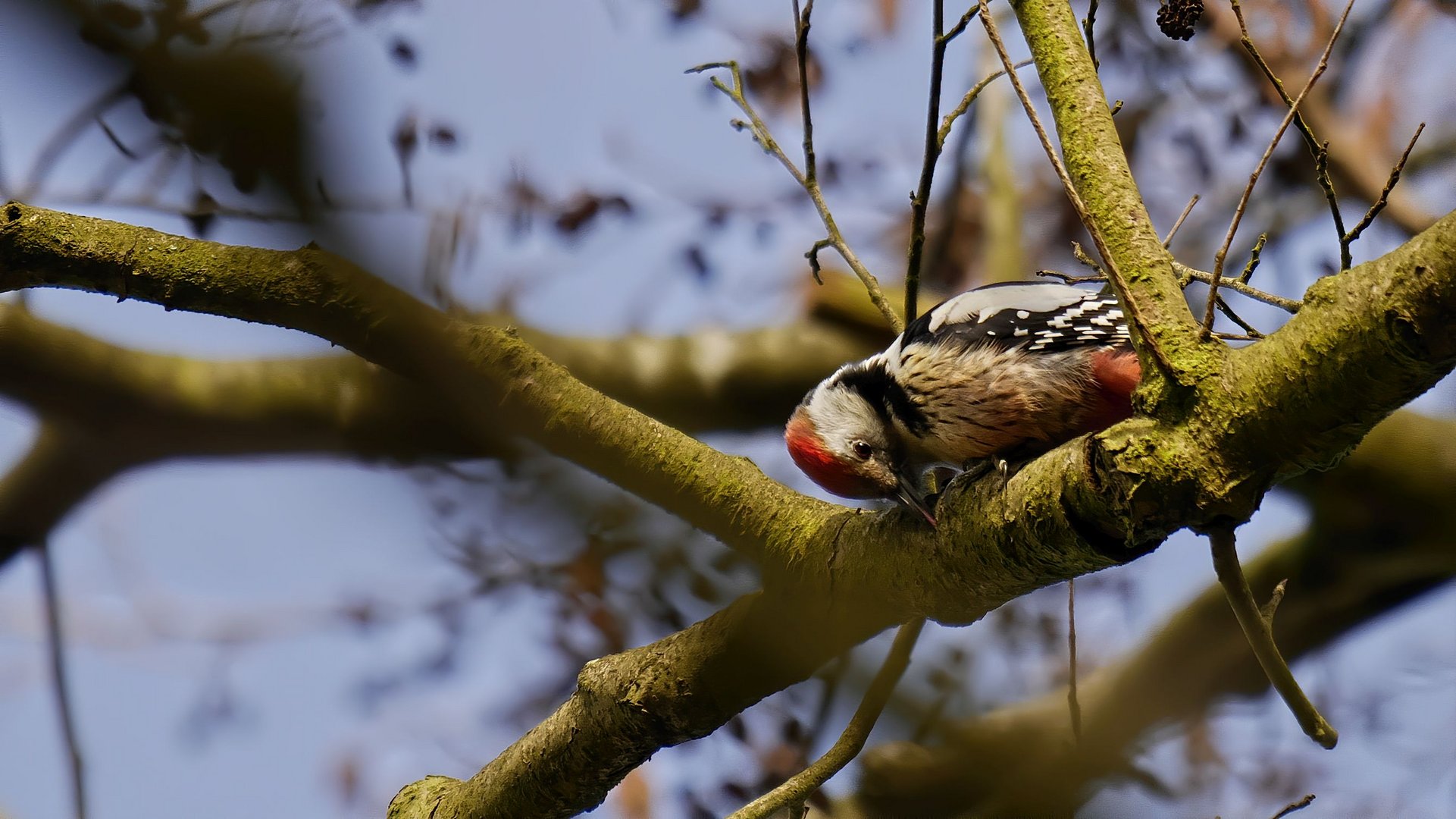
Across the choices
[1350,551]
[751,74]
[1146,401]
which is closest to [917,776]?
[1146,401]

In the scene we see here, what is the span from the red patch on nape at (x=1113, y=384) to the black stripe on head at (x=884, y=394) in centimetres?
50

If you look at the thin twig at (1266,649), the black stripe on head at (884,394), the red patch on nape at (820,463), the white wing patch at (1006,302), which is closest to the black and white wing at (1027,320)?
the white wing patch at (1006,302)

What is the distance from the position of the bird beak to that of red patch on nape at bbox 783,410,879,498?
149 millimetres

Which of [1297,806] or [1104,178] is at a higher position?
[1104,178]

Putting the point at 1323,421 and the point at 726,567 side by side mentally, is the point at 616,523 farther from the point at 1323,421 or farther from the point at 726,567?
the point at 1323,421

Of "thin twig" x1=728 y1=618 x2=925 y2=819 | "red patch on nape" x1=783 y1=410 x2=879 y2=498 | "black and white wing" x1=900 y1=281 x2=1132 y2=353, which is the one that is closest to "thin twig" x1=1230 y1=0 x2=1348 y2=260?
"black and white wing" x1=900 y1=281 x2=1132 y2=353

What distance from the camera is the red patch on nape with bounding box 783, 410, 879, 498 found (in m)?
3.23

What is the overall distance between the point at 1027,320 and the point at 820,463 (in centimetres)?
77

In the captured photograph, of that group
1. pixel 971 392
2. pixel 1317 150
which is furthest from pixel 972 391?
pixel 1317 150

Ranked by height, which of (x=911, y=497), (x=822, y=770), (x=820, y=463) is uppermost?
(x=911, y=497)

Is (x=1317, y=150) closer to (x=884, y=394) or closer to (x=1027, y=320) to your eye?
(x=1027, y=320)

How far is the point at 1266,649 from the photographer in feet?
5.64

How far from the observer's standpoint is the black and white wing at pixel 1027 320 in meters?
2.87

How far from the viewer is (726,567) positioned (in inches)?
50.1
